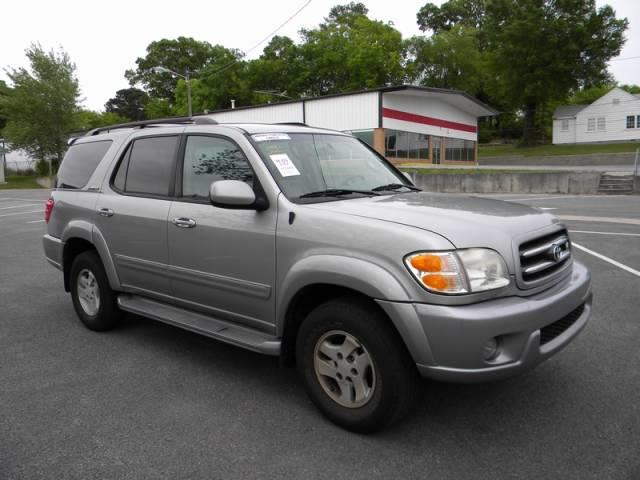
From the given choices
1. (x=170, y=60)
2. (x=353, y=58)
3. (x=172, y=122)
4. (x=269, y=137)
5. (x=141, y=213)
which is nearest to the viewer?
(x=269, y=137)

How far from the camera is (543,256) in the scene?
3203 mm

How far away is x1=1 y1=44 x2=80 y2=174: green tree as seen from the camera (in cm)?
4588

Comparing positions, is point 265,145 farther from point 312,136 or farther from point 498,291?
point 498,291

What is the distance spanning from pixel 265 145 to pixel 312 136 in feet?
1.78

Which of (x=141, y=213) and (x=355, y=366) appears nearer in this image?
(x=355, y=366)

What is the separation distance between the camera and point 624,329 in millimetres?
4785

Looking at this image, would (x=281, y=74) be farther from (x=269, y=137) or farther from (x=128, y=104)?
(x=269, y=137)

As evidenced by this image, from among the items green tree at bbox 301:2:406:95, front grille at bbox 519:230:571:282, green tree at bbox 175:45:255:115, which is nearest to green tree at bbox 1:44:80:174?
green tree at bbox 175:45:255:115

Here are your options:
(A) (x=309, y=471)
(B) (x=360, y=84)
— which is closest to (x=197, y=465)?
(A) (x=309, y=471)

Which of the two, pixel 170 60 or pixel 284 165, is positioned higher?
pixel 170 60

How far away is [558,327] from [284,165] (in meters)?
1.94

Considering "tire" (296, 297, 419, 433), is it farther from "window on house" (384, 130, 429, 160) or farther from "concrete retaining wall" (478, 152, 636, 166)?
"concrete retaining wall" (478, 152, 636, 166)

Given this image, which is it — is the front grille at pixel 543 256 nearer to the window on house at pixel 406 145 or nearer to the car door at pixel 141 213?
the car door at pixel 141 213

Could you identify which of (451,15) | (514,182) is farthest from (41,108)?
(451,15)
